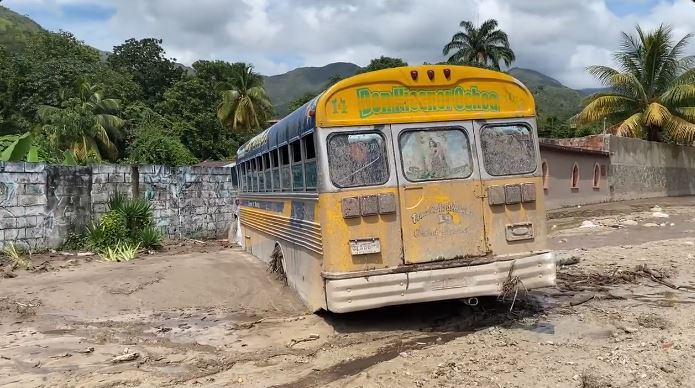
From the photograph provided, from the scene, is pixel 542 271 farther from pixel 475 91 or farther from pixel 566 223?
pixel 566 223

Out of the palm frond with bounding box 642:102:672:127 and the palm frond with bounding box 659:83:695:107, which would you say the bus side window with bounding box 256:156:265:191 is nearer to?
the palm frond with bounding box 642:102:672:127

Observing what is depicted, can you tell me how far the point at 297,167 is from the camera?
719 centimetres

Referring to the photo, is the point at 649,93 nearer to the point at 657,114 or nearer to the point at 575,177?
the point at 657,114

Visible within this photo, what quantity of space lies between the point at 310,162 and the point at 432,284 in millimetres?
1853

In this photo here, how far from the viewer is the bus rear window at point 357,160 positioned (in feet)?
20.2

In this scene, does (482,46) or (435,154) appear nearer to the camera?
(435,154)

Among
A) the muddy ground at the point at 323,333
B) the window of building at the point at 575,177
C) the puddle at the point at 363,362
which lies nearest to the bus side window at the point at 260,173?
the muddy ground at the point at 323,333

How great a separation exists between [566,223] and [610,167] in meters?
9.57

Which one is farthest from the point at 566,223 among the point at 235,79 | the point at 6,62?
the point at 6,62

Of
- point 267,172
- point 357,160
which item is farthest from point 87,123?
point 357,160

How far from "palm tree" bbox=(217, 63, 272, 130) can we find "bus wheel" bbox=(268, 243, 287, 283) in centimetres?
3063

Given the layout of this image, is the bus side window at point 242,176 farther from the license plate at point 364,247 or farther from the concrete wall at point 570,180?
the concrete wall at point 570,180

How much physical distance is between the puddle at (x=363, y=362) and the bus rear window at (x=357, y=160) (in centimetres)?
167

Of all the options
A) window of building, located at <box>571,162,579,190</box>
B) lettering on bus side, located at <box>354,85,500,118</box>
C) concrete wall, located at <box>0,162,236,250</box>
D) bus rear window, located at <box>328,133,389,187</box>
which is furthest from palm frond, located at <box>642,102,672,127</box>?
bus rear window, located at <box>328,133,389,187</box>
